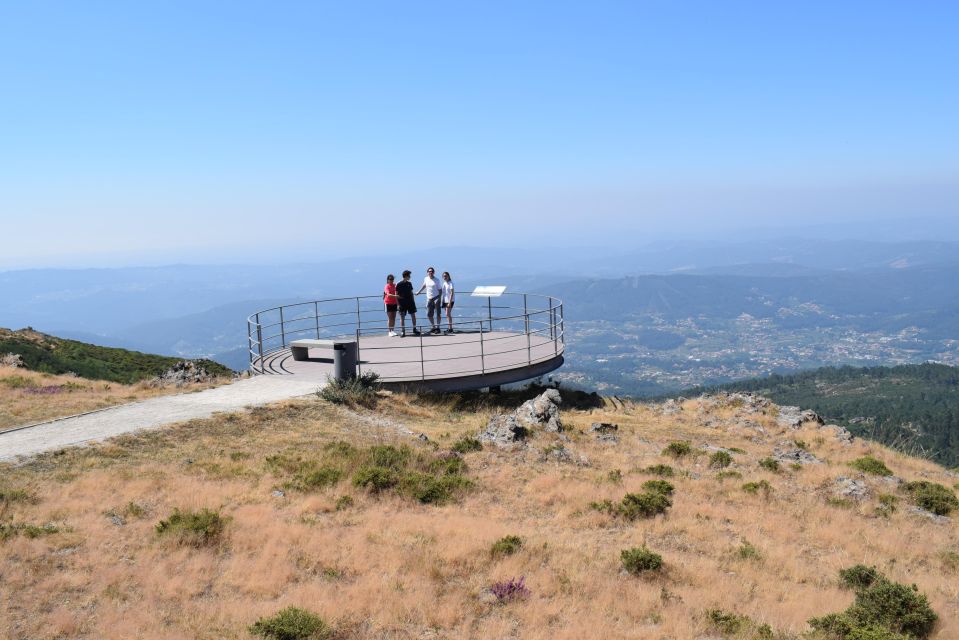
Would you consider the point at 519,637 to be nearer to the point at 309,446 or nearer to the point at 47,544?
the point at 47,544

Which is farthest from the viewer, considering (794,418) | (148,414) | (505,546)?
(794,418)

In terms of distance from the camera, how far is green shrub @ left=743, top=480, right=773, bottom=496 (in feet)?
42.8

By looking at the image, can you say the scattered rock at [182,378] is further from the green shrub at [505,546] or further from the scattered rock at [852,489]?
the scattered rock at [852,489]

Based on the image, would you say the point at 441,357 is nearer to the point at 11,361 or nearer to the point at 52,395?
the point at 52,395

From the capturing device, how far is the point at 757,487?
522 inches

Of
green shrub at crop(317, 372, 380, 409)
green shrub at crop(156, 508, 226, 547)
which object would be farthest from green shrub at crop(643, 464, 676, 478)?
green shrub at crop(156, 508, 226, 547)

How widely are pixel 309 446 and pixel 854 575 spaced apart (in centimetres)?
986

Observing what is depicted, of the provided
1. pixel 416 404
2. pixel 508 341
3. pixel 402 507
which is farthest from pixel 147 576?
pixel 508 341

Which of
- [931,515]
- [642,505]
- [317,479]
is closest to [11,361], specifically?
[317,479]

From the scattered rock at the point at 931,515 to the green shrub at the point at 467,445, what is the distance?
855cm

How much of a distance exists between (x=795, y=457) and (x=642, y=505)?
26.3 feet

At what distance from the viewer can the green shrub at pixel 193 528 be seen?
8648mm

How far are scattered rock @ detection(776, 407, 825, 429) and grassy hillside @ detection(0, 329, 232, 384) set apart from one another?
2200 cm

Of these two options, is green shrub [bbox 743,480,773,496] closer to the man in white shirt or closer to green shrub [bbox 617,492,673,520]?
green shrub [bbox 617,492,673,520]
